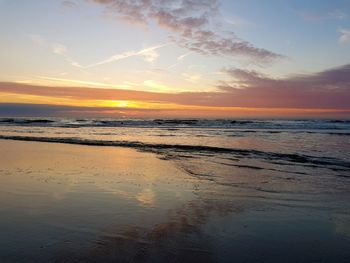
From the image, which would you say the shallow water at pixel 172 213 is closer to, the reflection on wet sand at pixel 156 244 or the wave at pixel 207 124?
the reflection on wet sand at pixel 156 244

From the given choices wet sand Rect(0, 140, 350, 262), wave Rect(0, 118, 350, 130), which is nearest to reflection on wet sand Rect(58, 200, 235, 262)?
wet sand Rect(0, 140, 350, 262)

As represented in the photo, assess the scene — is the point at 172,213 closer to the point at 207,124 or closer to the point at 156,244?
the point at 156,244

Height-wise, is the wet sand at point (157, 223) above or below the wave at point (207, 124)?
below

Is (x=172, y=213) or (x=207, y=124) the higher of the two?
(x=207, y=124)

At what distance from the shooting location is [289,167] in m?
11.9

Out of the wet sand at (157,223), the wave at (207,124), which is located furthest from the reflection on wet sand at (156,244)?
the wave at (207,124)

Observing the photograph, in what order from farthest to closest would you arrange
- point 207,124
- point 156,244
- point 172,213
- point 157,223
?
1. point 207,124
2. point 172,213
3. point 157,223
4. point 156,244

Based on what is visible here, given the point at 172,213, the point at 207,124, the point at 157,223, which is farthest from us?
the point at 207,124

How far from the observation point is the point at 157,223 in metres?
5.42

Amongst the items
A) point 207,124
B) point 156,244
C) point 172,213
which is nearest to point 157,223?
point 172,213

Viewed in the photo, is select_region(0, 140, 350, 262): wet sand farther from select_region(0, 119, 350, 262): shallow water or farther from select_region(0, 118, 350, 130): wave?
select_region(0, 118, 350, 130): wave

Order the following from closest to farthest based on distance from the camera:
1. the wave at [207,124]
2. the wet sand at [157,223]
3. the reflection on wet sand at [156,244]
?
1. the reflection on wet sand at [156,244]
2. the wet sand at [157,223]
3. the wave at [207,124]

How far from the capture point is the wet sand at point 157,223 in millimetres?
4223

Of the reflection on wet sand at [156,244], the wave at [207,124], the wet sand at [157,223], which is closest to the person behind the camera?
the reflection on wet sand at [156,244]
